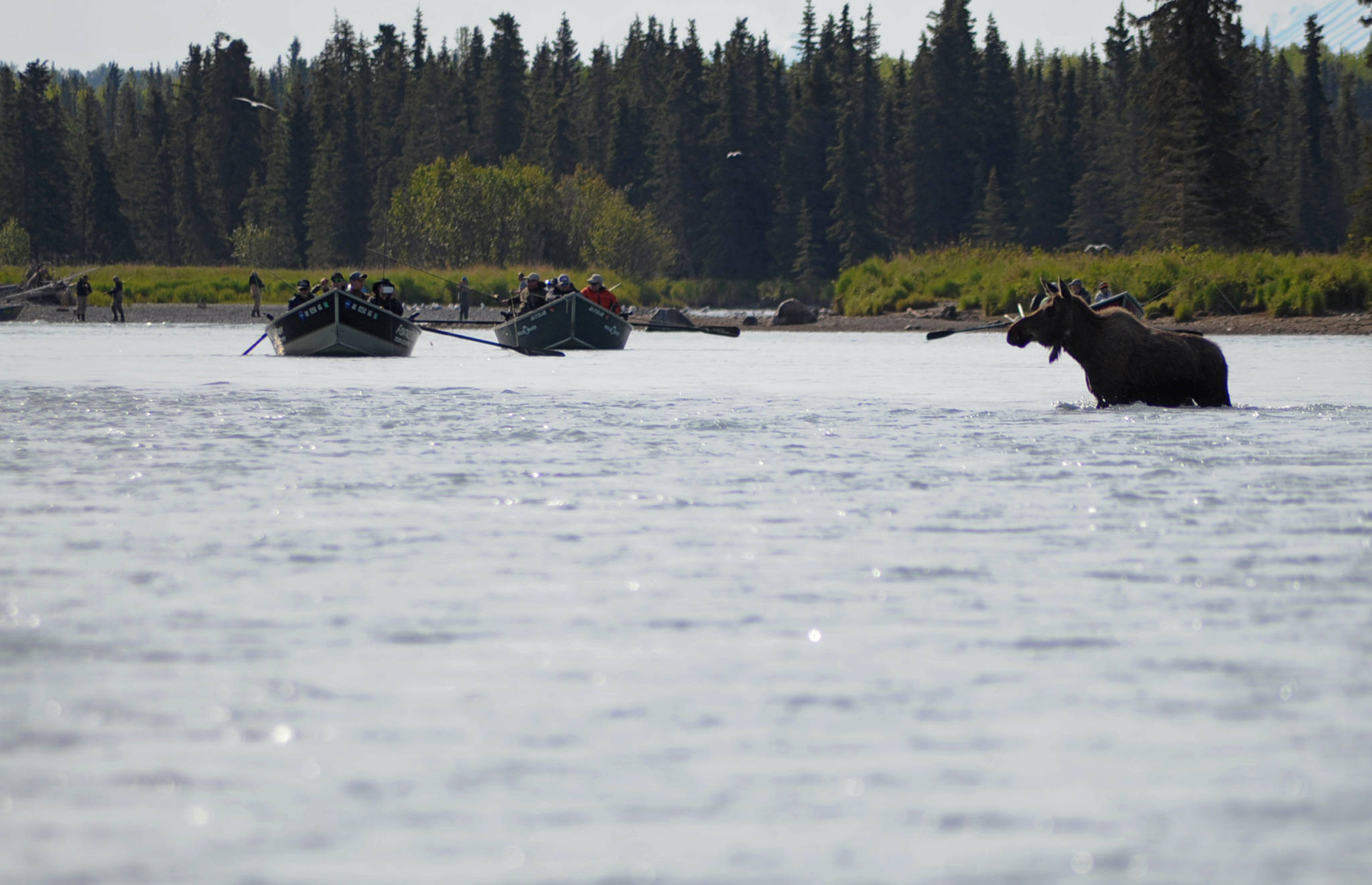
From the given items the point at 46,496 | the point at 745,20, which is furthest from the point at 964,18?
the point at 46,496

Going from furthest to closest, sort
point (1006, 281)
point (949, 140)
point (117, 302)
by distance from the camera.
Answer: point (949, 140), point (117, 302), point (1006, 281)

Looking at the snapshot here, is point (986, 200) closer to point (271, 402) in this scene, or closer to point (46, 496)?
point (271, 402)

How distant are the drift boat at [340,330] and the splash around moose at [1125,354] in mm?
17497

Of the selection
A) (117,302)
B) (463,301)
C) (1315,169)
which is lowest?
(117,302)

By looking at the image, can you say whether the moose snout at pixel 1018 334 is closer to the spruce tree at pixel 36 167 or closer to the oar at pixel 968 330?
the oar at pixel 968 330

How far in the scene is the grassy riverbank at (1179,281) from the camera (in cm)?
5056

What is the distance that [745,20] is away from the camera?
13875 centimetres

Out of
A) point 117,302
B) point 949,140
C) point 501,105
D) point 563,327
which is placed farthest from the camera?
point 501,105

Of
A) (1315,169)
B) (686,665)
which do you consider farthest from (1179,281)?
(1315,169)

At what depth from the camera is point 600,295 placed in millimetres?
40125

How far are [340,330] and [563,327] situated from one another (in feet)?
20.1

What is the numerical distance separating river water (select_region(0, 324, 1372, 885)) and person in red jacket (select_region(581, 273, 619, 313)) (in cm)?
2561

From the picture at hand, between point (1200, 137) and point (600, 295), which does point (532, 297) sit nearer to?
point (600, 295)

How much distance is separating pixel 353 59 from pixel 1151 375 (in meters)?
142
